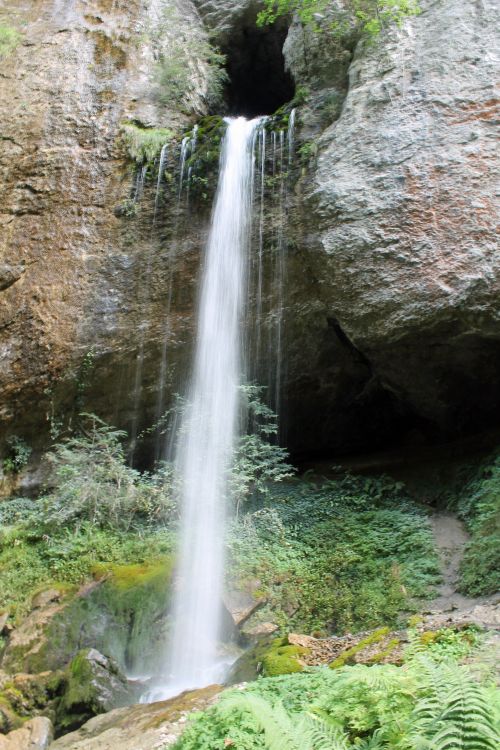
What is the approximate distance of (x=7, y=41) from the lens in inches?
492

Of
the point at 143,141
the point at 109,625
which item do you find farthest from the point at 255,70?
the point at 109,625

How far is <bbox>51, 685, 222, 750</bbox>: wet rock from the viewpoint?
4508mm

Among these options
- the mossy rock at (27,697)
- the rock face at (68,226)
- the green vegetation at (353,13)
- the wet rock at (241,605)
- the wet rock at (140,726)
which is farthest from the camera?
the rock face at (68,226)

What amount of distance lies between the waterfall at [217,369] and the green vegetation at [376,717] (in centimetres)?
468

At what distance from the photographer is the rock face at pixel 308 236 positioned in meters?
8.32

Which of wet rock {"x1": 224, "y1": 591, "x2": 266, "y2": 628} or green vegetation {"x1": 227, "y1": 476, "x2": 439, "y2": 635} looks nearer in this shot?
green vegetation {"x1": 227, "y1": 476, "x2": 439, "y2": 635}

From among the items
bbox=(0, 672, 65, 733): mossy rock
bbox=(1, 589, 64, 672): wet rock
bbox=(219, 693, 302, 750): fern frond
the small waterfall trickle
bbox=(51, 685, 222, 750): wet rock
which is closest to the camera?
bbox=(219, 693, 302, 750): fern frond

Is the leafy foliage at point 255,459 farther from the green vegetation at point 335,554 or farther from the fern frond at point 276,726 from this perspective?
the fern frond at point 276,726

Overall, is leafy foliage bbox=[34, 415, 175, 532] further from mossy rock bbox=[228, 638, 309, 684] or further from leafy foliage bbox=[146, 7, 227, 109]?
leafy foliage bbox=[146, 7, 227, 109]

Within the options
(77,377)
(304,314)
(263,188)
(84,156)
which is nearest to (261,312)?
(304,314)

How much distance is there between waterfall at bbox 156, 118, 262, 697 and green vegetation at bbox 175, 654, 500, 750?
468cm

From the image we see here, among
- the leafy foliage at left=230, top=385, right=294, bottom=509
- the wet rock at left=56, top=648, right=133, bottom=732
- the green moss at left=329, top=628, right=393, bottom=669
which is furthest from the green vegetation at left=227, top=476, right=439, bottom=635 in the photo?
the wet rock at left=56, top=648, right=133, bottom=732

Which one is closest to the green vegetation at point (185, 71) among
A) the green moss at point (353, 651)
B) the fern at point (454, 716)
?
the green moss at point (353, 651)

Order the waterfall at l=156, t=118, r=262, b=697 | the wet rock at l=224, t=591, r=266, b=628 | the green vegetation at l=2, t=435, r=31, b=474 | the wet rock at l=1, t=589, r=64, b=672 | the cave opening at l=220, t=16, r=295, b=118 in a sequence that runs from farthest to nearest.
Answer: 1. the cave opening at l=220, t=16, r=295, b=118
2. the green vegetation at l=2, t=435, r=31, b=474
3. the waterfall at l=156, t=118, r=262, b=697
4. the wet rock at l=224, t=591, r=266, b=628
5. the wet rock at l=1, t=589, r=64, b=672
